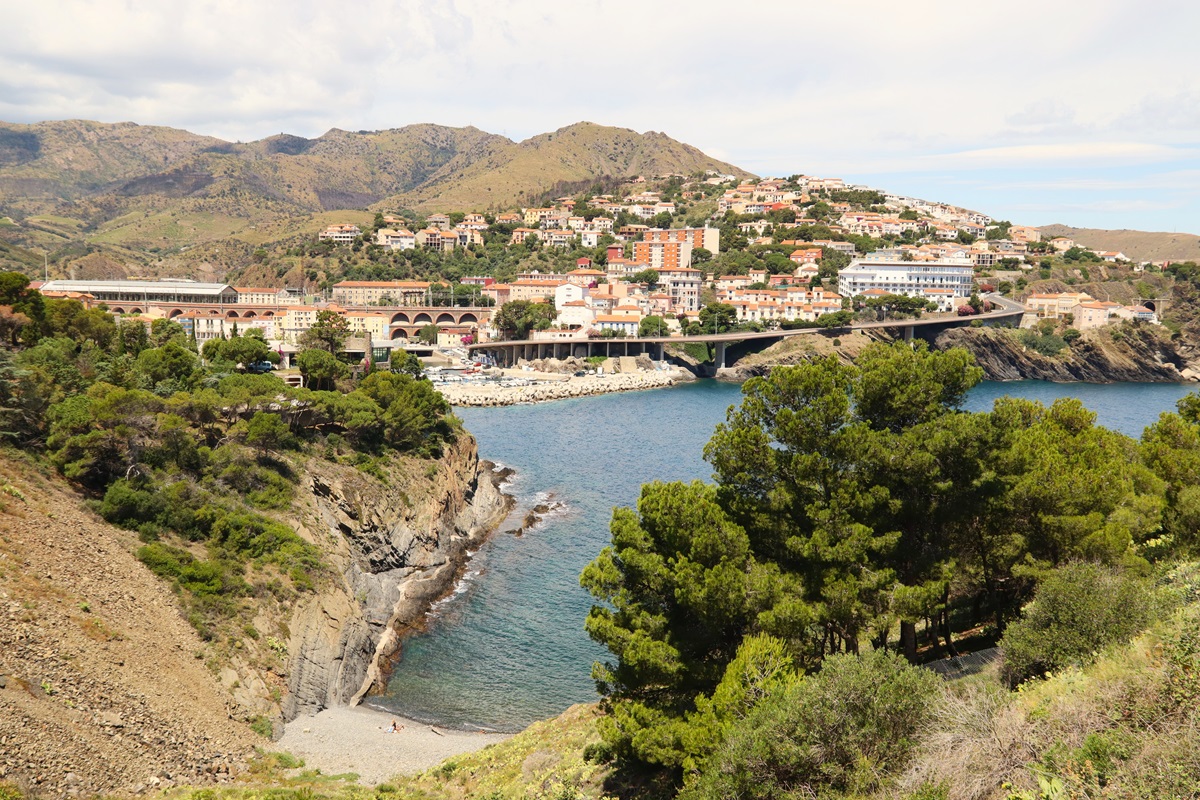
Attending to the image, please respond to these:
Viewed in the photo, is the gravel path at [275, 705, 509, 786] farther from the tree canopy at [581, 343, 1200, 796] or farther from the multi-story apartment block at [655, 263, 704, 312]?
the multi-story apartment block at [655, 263, 704, 312]

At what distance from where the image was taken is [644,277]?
326 ft

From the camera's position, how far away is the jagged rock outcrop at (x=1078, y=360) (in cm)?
8419

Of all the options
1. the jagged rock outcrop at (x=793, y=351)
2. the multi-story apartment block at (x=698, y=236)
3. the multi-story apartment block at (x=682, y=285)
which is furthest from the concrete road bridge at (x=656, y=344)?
the multi-story apartment block at (x=698, y=236)

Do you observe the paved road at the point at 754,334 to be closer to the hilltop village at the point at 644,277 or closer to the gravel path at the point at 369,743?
the hilltop village at the point at 644,277

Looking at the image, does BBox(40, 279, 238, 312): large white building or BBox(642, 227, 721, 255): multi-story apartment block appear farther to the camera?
BBox(642, 227, 721, 255): multi-story apartment block

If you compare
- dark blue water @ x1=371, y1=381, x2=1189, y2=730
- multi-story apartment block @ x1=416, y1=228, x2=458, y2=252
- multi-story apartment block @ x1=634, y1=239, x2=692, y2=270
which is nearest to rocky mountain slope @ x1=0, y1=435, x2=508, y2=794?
dark blue water @ x1=371, y1=381, x2=1189, y2=730

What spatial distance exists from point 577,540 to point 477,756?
15.8 m

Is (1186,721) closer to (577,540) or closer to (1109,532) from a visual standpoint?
(1109,532)

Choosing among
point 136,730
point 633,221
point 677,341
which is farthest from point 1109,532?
point 633,221

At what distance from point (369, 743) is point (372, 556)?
941 cm

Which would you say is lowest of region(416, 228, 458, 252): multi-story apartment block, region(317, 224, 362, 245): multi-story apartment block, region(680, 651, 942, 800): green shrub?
region(680, 651, 942, 800): green shrub

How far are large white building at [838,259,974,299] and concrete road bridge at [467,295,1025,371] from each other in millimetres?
13083

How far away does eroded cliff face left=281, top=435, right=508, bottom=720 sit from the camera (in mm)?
20094

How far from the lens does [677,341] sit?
83.1 metres
